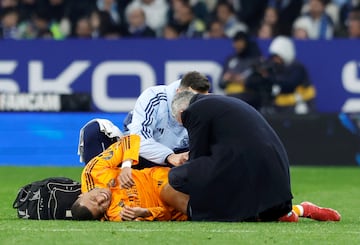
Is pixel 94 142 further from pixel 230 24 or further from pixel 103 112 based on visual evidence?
pixel 230 24

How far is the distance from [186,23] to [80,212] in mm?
11364

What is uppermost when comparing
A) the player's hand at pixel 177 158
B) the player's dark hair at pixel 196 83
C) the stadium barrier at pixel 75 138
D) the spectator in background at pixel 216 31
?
the player's dark hair at pixel 196 83

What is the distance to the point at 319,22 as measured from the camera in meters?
21.7

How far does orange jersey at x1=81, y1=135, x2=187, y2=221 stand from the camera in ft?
37.0

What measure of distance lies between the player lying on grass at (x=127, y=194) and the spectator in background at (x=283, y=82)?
8559mm

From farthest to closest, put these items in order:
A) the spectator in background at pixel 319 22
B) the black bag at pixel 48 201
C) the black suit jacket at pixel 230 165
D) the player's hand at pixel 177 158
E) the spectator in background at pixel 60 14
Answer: the spectator in background at pixel 60 14 < the spectator in background at pixel 319 22 < the player's hand at pixel 177 158 < the black bag at pixel 48 201 < the black suit jacket at pixel 230 165

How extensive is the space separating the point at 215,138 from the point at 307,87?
951 centimetres

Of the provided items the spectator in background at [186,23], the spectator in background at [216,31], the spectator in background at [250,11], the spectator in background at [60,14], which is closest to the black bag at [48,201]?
the spectator in background at [216,31]

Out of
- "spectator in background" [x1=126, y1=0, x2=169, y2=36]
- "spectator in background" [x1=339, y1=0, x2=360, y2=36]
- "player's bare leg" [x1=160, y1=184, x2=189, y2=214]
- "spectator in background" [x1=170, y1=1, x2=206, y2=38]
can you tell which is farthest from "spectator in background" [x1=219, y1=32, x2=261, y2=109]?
"player's bare leg" [x1=160, y1=184, x2=189, y2=214]

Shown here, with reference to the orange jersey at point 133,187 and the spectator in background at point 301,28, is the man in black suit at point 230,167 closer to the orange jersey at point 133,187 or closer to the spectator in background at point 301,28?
the orange jersey at point 133,187

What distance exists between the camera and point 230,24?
72.8ft

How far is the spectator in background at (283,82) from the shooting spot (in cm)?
2012

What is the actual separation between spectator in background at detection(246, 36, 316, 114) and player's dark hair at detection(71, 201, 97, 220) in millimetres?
9129

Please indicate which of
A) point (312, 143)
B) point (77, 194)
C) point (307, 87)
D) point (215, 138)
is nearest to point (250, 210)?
point (215, 138)
